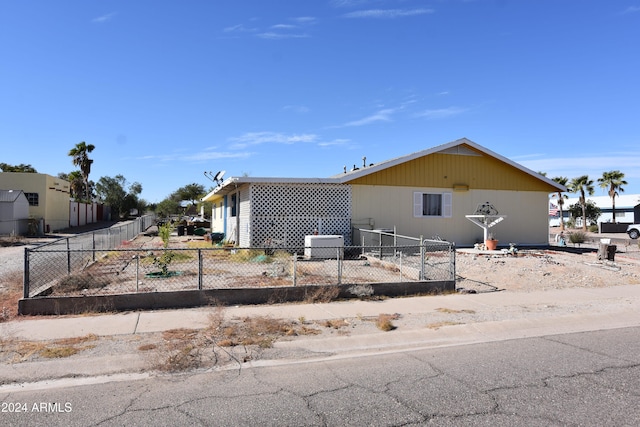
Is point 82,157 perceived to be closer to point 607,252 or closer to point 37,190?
point 37,190

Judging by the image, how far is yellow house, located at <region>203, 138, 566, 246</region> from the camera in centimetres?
1733

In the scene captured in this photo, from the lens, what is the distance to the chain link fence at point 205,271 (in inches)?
355

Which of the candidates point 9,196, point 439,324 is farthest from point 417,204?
point 9,196

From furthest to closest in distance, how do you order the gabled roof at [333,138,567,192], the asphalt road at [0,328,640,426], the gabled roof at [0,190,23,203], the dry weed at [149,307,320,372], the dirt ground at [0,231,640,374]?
the gabled roof at [0,190,23,203], the gabled roof at [333,138,567,192], the dirt ground at [0,231,640,374], the dry weed at [149,307,320,372], the asphalt road at [0,328,640,426]

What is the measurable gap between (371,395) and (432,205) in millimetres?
16046

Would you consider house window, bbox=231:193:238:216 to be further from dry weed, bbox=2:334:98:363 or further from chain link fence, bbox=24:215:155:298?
dry weed, bbox=2:334:98:363

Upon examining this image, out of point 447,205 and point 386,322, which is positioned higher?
point 447,205

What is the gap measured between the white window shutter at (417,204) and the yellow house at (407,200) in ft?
0.14

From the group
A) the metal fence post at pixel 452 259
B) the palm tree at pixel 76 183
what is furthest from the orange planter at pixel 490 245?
the palm tree at pixel 76 183

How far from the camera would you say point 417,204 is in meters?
19.4

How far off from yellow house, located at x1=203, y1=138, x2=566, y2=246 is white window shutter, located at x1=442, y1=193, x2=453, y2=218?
0.04 metres

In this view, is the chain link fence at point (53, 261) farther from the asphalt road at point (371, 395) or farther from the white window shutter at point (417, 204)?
the white window shutter at point (417, 204)


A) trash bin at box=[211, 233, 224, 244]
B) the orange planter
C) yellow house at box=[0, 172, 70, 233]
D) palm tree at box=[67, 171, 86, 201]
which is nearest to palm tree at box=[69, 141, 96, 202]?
palm tree at box=[67, 171, 86, 201]

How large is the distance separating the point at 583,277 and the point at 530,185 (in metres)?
10.1
